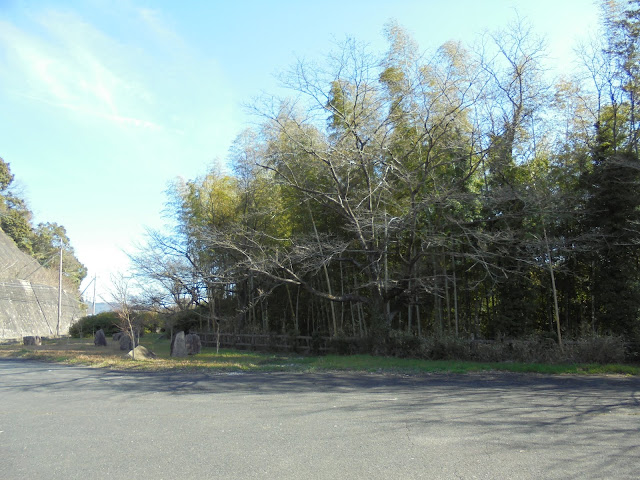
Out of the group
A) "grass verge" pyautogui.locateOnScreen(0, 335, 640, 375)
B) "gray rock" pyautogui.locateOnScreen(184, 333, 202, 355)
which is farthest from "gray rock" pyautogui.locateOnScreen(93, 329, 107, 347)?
"grass verge" pyautogui.locateOnScreen(0, 335, 640, 375)

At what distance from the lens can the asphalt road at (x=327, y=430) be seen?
4.41m

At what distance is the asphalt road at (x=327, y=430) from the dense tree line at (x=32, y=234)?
43.5 m

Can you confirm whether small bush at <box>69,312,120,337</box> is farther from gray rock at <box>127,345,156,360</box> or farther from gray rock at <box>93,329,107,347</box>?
gray rock at <box>127,345,156,360</box>

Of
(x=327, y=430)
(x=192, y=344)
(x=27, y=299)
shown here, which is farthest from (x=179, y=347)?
(x=27, y=299)

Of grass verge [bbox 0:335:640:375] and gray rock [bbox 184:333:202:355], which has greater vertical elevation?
gray rock [bbox 184:333:202:355]

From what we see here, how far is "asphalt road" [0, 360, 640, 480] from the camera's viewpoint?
441cm

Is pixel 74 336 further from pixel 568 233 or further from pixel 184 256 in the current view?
pixel 568 233

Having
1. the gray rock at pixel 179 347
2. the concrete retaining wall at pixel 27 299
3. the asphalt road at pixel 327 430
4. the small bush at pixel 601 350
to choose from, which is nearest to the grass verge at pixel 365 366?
the small bush at pixel 601 350

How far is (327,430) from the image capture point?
5.80 meters

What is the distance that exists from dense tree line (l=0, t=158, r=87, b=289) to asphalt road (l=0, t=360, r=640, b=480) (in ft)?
143

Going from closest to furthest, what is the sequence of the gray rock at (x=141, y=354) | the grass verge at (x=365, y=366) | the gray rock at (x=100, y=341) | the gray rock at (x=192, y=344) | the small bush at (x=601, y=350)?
1. the grass verge at (x=365, y=366)
2. the small bush at (x=601, y=350)
3. the gray rock at (x=141, y=354)
4. the gray rock at (x=192, y=344)
5. the gray rock at (x=100, y=341)

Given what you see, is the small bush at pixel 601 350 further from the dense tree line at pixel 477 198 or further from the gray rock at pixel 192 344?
the gray rock at pixel 192 344

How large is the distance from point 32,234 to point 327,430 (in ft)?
184

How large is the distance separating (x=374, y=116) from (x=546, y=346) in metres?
8.22
